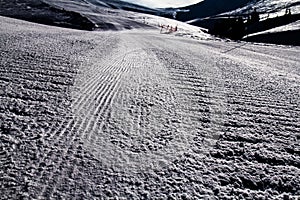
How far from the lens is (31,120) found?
3637 millimetres

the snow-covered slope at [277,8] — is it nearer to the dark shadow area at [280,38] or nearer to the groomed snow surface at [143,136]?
the dark shadow area at [280,38]

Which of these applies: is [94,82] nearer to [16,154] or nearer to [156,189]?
[16,154]

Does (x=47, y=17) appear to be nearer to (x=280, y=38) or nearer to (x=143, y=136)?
(x=280, y=38)

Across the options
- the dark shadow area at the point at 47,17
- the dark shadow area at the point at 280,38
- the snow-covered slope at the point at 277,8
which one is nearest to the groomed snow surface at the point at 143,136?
the dark shadow area at the point at 47,17

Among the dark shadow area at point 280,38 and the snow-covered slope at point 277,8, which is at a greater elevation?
the snow-covered slope at point 277,8

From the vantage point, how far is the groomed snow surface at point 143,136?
8.51 ft

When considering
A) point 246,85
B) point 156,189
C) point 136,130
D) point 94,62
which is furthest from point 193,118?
point 94,62

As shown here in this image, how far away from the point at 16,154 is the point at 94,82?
270 cm

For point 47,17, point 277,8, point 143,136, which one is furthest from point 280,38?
point 277,8

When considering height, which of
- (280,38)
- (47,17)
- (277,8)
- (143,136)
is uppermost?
(277,8)

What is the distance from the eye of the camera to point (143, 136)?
3.44 meters

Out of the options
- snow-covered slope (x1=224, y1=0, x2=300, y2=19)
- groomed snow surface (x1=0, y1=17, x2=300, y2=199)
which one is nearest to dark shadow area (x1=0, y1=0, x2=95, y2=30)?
groomed snow surface (x1=0, y1=17, x2=300, y2=199)

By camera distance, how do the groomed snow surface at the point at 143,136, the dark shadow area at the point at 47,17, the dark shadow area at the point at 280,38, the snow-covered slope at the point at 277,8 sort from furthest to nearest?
the snow-covered slope at the point at 277,8, the dark shadow area at the point at 280,38, the dark shadow area at the point at 47,17, the groomed snow surface at the point at 143,136

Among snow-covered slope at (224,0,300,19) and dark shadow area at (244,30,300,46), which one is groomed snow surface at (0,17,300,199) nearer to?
dark shadow area at (244,30,300,46)
